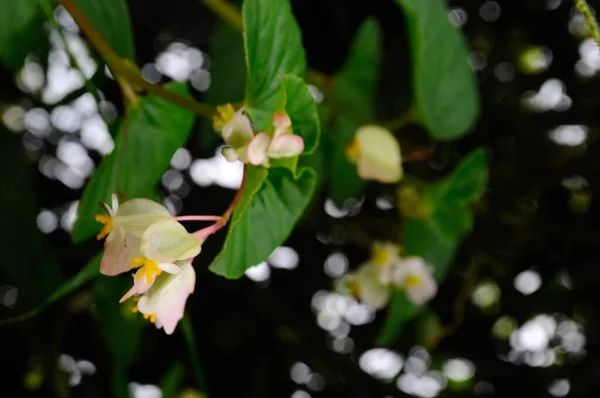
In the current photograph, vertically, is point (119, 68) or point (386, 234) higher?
point (119, 68)

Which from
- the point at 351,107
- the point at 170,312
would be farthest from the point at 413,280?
the point at 170,312

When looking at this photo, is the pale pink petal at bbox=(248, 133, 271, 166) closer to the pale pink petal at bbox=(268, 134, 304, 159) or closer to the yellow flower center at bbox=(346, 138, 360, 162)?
the pale pink petal at bbox=(268, 134, 304, 159)

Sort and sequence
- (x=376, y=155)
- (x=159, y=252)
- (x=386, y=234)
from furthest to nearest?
(x=386, y=234)
(x=376, y=155)
(x=159, y=252)

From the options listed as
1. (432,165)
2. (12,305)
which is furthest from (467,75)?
(12,305)

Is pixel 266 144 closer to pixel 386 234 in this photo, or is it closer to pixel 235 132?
pixel 235 132

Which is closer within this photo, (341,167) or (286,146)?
(286,146)

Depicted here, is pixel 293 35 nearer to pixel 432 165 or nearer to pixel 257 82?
pixel 257 82
